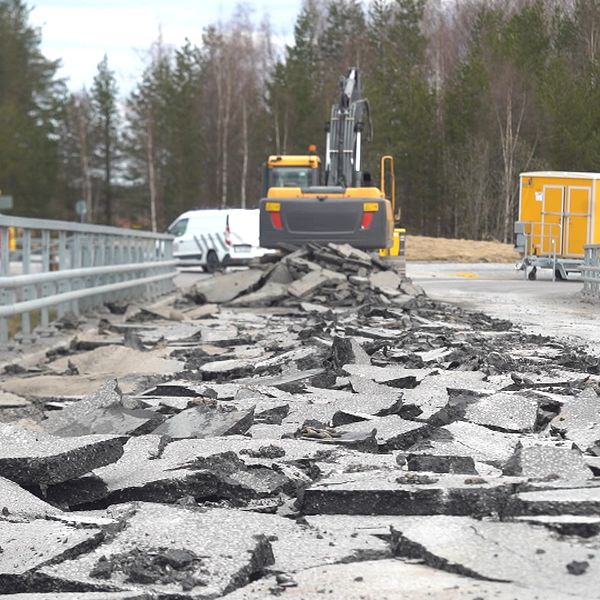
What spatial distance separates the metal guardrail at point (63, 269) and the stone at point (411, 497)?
6309 millimetres

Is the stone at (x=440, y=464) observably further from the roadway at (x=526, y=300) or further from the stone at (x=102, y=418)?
the roadway at (x=526, y=300)

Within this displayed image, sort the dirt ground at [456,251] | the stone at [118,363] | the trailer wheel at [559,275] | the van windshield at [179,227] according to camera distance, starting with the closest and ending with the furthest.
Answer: the stone at [118,363] → the trailer wheel at [559,275] → the van windshield at [179,227] → the dirt ground at [456,251]

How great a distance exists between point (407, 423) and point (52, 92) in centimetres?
7301

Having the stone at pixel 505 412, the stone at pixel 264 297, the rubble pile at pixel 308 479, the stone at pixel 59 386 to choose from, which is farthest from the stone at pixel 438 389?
the stone at pixel 264 297

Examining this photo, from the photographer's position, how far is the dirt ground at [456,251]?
4491 centimetres

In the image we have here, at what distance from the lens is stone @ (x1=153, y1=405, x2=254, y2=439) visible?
5.76 m

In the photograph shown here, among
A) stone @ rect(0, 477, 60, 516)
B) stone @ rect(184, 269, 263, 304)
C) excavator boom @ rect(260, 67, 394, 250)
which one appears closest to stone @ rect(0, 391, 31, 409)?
stone @ rect(0, 477, 60, 516)

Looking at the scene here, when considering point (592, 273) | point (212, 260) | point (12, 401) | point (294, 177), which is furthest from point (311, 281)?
point (212, 260)

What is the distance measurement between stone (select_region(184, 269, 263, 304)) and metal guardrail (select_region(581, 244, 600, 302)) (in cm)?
566

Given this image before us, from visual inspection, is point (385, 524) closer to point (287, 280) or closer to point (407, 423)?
point (407, 423)

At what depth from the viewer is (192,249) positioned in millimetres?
35125

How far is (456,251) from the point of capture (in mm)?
46719

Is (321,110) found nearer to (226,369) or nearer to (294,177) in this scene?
(294,177)

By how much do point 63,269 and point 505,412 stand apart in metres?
7.60
